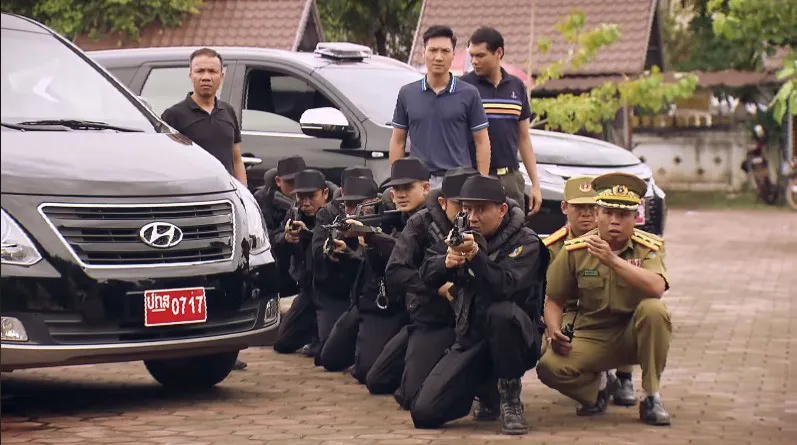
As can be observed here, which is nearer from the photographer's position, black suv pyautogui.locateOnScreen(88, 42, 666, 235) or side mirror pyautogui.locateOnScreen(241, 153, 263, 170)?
black suv pyautogui.locateOnScreen(88, 42, 666, 235)

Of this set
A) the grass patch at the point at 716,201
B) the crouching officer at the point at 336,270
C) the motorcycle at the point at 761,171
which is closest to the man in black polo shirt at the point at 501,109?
the crouching officer at the point at 336,270

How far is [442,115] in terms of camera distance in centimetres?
973

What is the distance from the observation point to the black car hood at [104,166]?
7586 millimetres

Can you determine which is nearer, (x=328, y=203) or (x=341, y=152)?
(x=328, y=203)

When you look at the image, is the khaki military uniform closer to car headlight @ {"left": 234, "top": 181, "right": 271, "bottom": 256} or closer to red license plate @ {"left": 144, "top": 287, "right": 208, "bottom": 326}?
car headlight @ {"left": 234, "top": 181, "right": 271, "bottom": 256}

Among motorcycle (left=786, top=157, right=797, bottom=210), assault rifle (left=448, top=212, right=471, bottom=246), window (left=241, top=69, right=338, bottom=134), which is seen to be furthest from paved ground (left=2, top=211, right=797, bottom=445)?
motorcycle (left=786, top=157, right=797, bottom=210)

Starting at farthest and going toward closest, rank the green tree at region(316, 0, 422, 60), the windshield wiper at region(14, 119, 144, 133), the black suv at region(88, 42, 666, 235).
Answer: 1. the green tree at region(316, 0, 422, 60)
2. the black suv at region(88, 42, 666, 235)
3. the windshield wiper at region(14, 119, 144, 133)

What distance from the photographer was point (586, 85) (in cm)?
3177

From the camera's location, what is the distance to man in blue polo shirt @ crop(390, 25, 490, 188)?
9719mm

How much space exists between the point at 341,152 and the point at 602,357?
3.59m

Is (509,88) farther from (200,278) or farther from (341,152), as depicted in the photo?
(200,278)

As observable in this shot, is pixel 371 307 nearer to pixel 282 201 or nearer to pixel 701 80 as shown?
pixel 282 201

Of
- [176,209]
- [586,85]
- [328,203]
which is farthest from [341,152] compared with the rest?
[586,85]

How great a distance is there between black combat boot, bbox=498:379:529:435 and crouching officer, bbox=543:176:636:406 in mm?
987
